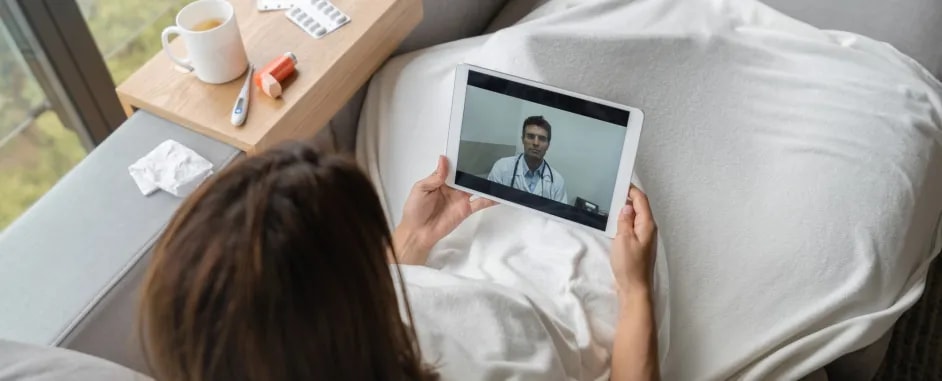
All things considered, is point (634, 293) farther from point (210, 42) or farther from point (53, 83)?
point (53, 83)

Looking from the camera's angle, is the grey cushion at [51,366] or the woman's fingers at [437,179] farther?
the woman's fingers at [437,179]

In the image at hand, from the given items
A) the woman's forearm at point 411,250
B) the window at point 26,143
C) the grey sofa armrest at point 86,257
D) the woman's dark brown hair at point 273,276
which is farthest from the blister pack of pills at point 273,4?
the woman's dark brown hair at point 273,276

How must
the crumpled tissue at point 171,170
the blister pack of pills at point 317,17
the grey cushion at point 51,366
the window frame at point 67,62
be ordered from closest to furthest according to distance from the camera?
the grey cushion at point 51,366
the crumpled tissue at point 171,170
the blister pack of pills at point 317,17
the window frame at point 67,62

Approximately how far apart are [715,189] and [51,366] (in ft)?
2.62

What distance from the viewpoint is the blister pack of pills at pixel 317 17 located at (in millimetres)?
1079

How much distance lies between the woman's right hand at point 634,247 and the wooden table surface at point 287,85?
41cm

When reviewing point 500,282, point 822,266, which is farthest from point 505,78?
point 822,266

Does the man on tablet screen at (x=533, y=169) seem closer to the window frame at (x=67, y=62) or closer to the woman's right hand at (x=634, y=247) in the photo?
the woman's right hand at (x=634, y=247)

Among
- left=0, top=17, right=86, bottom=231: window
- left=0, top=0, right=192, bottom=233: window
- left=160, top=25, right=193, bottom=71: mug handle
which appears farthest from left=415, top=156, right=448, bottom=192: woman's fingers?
left=0, top=17, right=86, bottom=231: window

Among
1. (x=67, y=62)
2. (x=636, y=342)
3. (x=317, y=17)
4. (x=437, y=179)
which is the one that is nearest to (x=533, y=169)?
(x=437, y=179)

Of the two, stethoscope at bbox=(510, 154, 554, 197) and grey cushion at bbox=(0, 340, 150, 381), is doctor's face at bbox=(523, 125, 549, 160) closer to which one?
stethoscope at bbox=(510, 154, 554, 197)

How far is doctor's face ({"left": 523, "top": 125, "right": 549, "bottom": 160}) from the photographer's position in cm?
93

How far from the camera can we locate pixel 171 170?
2.93 feet

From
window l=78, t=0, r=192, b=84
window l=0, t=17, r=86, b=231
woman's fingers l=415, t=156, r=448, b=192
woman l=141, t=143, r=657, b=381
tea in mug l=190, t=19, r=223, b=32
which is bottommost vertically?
window l=0, t=17, r=86, b=231
